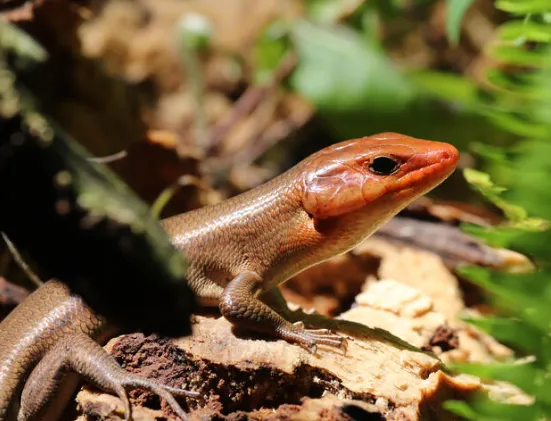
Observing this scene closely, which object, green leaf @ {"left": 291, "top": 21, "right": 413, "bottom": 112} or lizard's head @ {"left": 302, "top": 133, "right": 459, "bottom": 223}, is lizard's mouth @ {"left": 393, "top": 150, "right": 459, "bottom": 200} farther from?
green leaf @ {"left": 291, "top": 21, "right": 413, "bottom": 112}

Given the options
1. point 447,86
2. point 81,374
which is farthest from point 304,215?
point 447,86

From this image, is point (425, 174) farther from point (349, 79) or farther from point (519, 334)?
point (349, 79)

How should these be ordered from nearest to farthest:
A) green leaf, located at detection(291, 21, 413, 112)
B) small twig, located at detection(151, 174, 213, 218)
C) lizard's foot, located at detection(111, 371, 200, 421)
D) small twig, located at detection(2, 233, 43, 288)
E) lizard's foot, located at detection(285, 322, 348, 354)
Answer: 1. lizard's foot, located at detection(111, 371, 200, 421)
2. lizard's foot, located at detection(285, 322, 348, 354)
3. small twig, located at detection(2, 233, 43, 288)
4. small twig, located at detection(151, 174, 213, 218)
5. green leaf, located at detection(291, 21, 413, 112)

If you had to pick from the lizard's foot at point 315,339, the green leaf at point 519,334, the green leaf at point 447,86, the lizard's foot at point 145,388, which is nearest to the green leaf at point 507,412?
the green leaf at point 519,334

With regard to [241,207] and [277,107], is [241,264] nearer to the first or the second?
[241,207]

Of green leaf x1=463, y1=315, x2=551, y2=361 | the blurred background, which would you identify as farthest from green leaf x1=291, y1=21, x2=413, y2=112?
green leaf x1=463, y1=315, x2=551, y2=361

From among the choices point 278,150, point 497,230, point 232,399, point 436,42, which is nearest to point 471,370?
point 497,230
